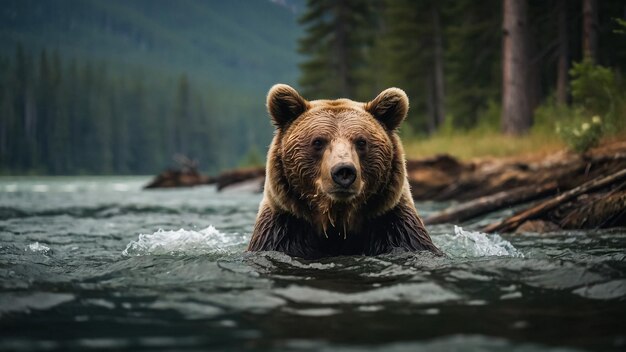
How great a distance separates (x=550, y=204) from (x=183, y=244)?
14.0ft

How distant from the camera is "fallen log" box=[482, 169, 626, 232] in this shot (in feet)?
22.9

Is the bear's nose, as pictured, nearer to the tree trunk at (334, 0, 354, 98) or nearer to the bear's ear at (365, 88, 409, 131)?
the bear's ear at (365, 88, 409, 131)

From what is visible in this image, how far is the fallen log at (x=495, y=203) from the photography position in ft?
27.3

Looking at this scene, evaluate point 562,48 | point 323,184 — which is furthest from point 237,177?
point 323,184

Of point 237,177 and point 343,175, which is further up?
point 237,177

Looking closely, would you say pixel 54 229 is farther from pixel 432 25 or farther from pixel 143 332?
pixel 432 25

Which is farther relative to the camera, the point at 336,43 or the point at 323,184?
the point at 336,43

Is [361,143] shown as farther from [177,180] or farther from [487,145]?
[177,180]

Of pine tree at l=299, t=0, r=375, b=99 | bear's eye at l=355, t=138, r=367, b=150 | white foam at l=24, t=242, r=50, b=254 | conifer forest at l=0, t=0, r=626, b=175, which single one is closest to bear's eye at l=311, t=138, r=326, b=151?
bear's eye at l=355, t=138, r=367, b=150

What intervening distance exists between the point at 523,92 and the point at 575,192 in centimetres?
924

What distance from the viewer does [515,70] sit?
15.7 meters

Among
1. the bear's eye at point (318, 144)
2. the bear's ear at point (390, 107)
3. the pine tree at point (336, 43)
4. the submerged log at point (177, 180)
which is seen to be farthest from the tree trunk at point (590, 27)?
the submerged log at point (177, 180)

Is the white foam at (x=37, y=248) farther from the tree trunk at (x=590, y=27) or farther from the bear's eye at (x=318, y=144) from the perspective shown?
the tree trunk at (x=590, y=27)

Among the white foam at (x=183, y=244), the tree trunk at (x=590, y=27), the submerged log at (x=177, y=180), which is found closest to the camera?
the white foam at (x=183, y=244)
